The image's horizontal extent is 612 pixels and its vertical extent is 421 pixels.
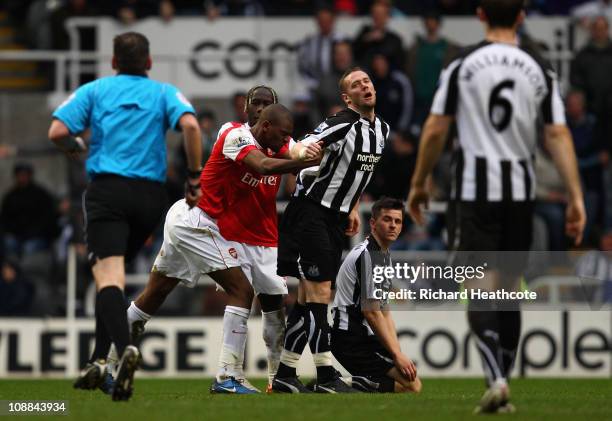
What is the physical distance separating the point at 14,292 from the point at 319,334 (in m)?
7.82

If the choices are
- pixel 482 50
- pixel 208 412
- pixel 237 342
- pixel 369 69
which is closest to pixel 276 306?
pixel 237 342

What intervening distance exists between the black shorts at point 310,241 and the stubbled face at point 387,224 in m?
0.24

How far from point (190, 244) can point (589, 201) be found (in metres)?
8.60

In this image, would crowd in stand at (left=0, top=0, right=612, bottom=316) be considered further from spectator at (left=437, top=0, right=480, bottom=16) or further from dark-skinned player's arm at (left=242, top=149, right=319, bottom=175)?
dark-skinned player's arm at (left=242, top=149, right=319, bottom=175)

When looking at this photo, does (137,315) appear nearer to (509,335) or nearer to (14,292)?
(509,335)

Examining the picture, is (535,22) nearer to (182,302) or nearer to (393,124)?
(393,124)

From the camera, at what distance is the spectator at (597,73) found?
18.2 metres

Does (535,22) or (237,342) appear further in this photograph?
(535,22)

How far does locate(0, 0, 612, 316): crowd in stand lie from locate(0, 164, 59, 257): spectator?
13 mm

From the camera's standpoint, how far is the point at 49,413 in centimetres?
782

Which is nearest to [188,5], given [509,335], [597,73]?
[597,73]

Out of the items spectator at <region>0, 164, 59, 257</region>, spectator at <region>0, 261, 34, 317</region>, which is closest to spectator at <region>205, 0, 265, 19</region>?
spectator at <region>0, 164, 59, 257</region>

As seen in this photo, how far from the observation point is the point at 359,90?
1013 centimetres

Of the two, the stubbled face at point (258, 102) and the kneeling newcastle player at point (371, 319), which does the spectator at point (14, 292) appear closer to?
the kneeling newcastle player at point (371, 319)
